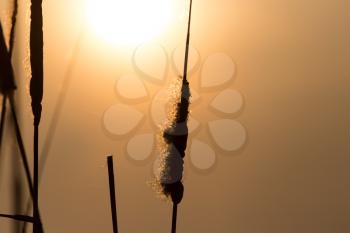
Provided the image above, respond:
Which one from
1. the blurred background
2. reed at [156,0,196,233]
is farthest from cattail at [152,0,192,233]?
the blurred background

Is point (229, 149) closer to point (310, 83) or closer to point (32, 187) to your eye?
point (310, 83)

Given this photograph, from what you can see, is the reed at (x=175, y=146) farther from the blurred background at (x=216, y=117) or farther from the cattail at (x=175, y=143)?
the blurred background at (x=216, y=117)

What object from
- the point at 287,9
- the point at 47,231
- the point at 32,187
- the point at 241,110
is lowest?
the point at 47,231

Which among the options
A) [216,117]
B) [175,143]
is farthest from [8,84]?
[216,117]

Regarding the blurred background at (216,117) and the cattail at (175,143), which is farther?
the blurred background at (216,117)

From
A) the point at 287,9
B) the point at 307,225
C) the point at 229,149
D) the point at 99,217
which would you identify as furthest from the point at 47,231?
the point at 287,9

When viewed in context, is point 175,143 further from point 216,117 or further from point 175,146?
point 216,117

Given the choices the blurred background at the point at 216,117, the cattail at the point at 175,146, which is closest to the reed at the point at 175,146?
the cattail at the point at 175,146

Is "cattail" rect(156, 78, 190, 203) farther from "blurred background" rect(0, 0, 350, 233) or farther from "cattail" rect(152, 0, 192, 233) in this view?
"blurred background" rect(0, 0, 350, 233)
